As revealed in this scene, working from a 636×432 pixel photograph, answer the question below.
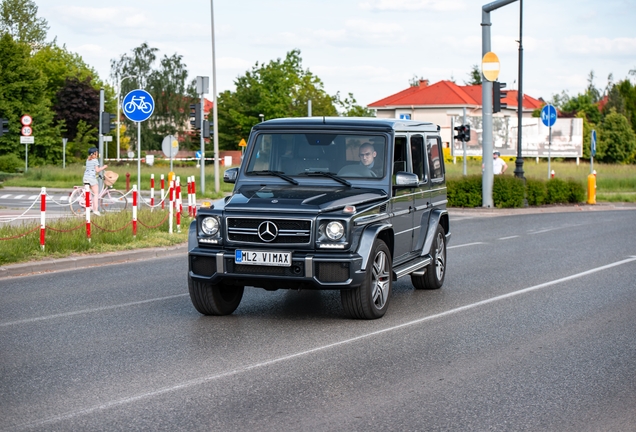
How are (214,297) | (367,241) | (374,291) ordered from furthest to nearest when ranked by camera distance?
(214,297)
(374,291)
(367,241)

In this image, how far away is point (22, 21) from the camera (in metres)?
105

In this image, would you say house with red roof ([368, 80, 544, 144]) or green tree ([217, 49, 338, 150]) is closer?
green tree ([217, 49, 338, 150])

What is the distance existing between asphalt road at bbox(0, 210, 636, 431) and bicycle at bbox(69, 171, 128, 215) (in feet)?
41.4

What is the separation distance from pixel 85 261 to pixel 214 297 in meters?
5.89

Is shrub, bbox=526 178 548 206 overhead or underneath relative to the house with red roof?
underneath

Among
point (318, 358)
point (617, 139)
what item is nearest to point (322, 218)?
point (318, 358)

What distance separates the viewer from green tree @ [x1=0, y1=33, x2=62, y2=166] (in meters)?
74.1

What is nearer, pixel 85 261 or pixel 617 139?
pixel 85 261

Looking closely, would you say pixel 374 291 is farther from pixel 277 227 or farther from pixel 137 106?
pixel 137 106

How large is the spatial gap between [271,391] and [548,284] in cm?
694

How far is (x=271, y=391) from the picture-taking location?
652 centimetres

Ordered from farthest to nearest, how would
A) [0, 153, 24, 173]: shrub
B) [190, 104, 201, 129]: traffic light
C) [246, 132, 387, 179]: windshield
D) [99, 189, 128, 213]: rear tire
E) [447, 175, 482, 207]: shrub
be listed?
[0, 153, 24, 173]: shrub → [190, 104, 201, 129]: traffic light → [447, 175, 482, 207]: shrub → [99, 189, 128, 213]: rear tire → [246, 132, 387, 179]: windshield

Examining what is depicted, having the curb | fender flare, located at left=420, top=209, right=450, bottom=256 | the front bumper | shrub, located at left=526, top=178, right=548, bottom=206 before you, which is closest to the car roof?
fender flare, located at left=420, top=209, right=450, bottom=256

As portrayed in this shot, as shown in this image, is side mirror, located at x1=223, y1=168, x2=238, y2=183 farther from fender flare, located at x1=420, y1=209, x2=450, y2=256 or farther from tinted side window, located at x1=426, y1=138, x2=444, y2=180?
tinted side window, located at x1=426, y1=138, x2=444, y2=180
